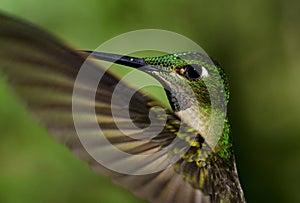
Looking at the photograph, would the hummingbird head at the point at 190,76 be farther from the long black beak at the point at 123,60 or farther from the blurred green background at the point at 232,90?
the blurred green background at the point at 232,90

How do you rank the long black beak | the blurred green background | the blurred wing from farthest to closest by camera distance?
the blurred green background < the long black beak < the blurred wing

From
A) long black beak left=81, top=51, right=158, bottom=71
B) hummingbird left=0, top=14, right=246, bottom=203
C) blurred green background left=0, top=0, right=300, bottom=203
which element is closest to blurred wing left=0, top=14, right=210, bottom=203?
hummingbird left=0, top=14, right=246, bottom=203

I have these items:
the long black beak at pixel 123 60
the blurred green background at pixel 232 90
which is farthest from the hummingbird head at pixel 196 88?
the blurred green background at pixel 232 90

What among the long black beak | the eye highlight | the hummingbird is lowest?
the hummingbird

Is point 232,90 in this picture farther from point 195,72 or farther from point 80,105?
point 80,105

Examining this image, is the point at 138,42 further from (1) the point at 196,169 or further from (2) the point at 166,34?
(1) the point at 196,169

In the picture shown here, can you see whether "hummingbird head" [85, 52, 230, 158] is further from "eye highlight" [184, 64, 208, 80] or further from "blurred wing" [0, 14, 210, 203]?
"blurred wing" [0, 14, 210, 203]

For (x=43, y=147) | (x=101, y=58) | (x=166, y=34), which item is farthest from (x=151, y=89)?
(x=101, y=58)
